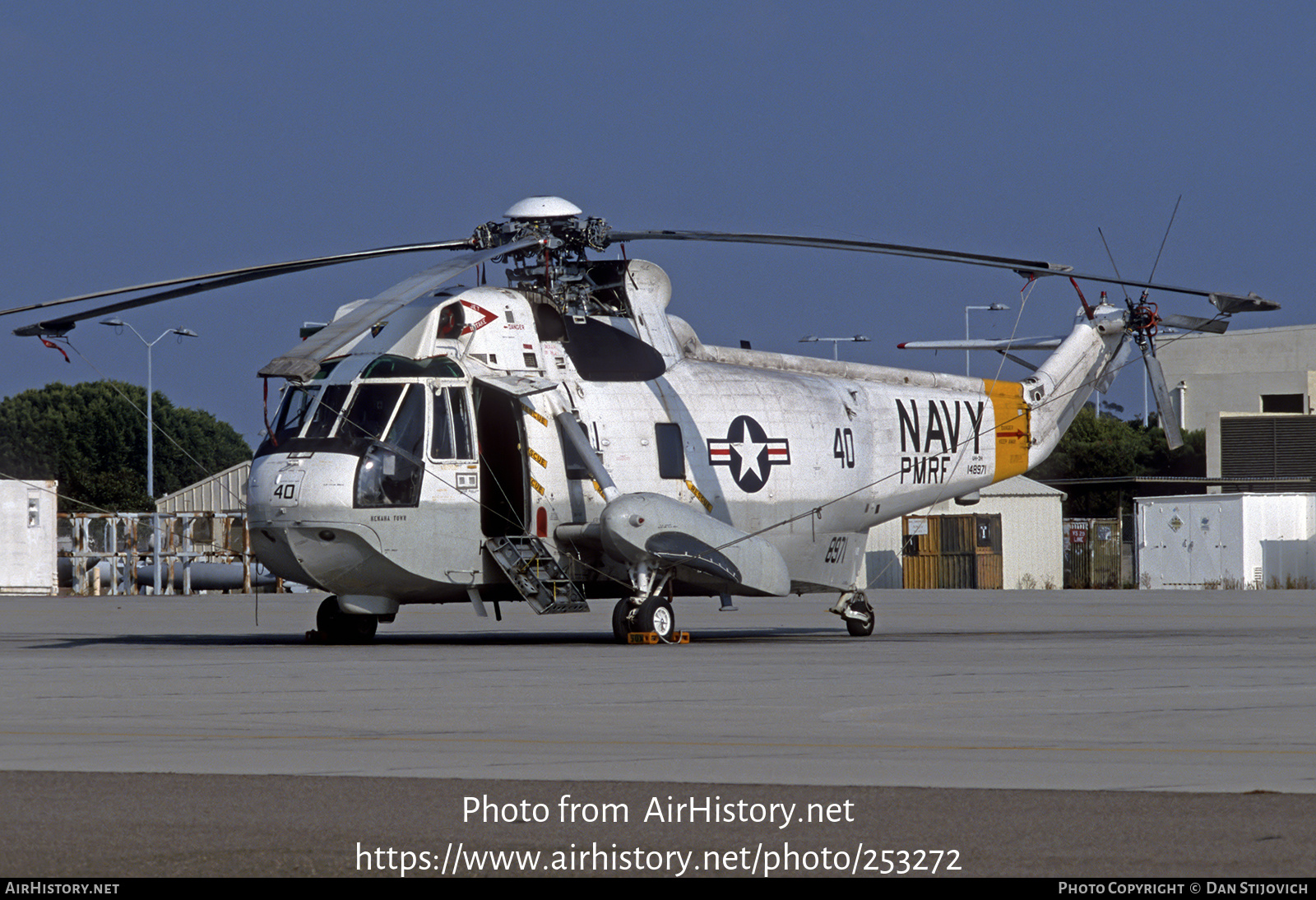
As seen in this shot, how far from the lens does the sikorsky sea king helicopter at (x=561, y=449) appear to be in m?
20.5

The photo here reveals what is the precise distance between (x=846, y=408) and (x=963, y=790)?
16492mm

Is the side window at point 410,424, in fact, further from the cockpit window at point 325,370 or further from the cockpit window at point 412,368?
the cockpit window at point 325,370

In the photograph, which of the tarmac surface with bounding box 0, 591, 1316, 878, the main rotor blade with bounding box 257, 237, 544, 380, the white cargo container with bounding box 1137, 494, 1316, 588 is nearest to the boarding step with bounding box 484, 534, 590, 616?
the tarmac surface with bounding box 0, 591, 1316, 878

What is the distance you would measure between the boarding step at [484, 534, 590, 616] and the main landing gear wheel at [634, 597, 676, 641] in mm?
706

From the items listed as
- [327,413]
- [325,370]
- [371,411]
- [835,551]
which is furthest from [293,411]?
[835,551]

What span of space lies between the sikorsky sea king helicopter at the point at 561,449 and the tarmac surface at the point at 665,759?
1.53 metres

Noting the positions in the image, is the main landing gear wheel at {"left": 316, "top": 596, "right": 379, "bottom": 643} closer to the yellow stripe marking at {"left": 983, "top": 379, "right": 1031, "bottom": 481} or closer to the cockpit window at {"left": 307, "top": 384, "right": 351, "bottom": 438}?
the cockpit window at {"left": 307, "top": 384, "right": 351, "bottom": 438}

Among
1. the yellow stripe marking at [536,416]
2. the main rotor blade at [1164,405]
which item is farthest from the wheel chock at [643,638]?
the main rotor blade at [1164,405]

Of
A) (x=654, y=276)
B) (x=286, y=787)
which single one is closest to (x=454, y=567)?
(x=654, y=276)

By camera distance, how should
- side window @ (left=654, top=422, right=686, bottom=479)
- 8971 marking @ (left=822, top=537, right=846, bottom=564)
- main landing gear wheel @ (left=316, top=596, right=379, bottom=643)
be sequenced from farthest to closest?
8971 marking @ (left=822, top=537, right=846, bottom=564) → side window @ (left=654, top=422, right=686, bottom=479) → main landing gear wheel @ (left=316, top=596, right=379, bottom=643)

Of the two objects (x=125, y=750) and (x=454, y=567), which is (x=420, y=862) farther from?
(x=454, y=567)

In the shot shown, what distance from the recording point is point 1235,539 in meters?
50.1

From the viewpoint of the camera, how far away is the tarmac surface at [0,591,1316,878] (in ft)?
22.8
